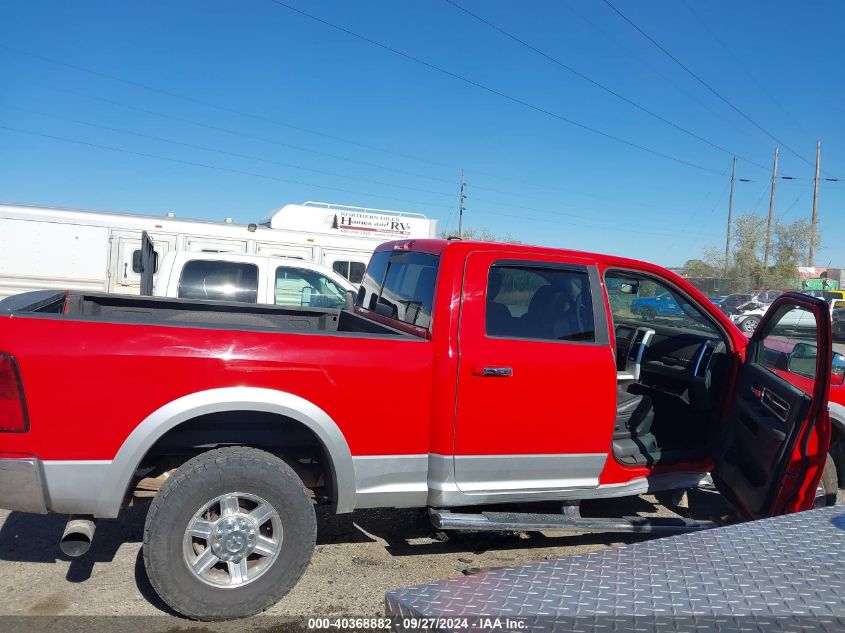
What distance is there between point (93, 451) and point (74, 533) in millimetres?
429

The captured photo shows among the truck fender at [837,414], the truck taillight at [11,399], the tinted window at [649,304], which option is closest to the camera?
the truck taillight at [11,399]

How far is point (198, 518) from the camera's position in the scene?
3.24 meters

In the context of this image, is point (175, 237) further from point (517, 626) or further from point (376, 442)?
point (517, 626)

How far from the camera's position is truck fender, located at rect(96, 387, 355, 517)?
10.3 feet

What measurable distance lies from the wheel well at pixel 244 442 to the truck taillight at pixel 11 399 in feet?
2.21

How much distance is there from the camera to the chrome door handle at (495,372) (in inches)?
144

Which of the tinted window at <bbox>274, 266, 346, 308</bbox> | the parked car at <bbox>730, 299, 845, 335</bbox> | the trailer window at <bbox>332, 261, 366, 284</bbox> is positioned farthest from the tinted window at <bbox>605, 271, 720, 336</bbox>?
the parked car at <bbox>730, 299, 845, 335</bbox>

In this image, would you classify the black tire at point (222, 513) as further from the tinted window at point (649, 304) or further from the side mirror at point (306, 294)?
the side mirror at point (306, 294)

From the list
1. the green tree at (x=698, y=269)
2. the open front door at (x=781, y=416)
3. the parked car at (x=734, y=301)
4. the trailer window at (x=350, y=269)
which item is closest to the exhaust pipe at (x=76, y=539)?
the open front door at (x=781, y=416)

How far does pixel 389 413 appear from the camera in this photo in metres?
3.52

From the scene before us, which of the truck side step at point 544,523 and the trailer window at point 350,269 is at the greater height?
the trailer window at point 350,269

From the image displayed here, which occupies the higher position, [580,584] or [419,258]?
[419,258]

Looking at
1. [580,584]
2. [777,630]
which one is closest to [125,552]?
[580,584]

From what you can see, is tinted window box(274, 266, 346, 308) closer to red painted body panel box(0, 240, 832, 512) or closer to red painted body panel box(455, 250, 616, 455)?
red painted body panel box(0, 240, 832, 512)
